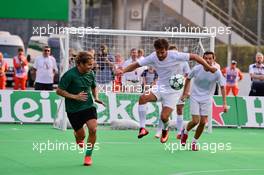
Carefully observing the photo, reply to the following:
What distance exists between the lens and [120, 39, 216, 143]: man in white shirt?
16.7m

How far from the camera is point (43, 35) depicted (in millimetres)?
43688

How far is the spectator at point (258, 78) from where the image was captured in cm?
2739

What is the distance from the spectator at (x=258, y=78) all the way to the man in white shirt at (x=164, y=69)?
32.7 feet

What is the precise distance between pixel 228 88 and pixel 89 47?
598 cm

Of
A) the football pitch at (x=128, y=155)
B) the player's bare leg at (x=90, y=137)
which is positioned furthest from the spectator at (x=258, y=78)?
the player's bare leg at (x=90, y=137)

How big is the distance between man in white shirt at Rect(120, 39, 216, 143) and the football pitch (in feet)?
2.49

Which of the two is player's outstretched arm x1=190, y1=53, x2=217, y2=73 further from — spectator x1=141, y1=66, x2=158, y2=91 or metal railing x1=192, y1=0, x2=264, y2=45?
metal railing x1=192, y1=0, x2=264, y2=45

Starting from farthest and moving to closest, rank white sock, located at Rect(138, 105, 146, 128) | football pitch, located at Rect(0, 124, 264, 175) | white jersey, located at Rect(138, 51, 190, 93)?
white sock, located at Rect(138, 105, 146, 128) → white jersey, located at Rect(138, 51, 190, 93) → football pitch, located at Rect(0, 124, 264, 175)

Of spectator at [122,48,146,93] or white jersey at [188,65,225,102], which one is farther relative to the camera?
spectator at [122,48,146,93]

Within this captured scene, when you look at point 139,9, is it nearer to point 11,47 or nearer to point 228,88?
point 11,47

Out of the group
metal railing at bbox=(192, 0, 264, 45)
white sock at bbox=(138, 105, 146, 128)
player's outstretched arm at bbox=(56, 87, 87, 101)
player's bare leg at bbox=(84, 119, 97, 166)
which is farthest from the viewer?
metal railing at bbox=(192, 0, 264, 45)

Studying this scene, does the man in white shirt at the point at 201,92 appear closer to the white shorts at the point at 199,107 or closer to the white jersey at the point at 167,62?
the white shorts at the point at 199,107

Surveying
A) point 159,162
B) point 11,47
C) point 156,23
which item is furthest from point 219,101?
point 11,47

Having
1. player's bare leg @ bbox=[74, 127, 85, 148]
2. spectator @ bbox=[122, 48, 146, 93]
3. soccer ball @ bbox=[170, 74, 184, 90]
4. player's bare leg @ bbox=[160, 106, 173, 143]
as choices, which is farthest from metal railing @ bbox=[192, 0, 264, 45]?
player's bare leg @ bbox=[74, 127, 85, 148]
